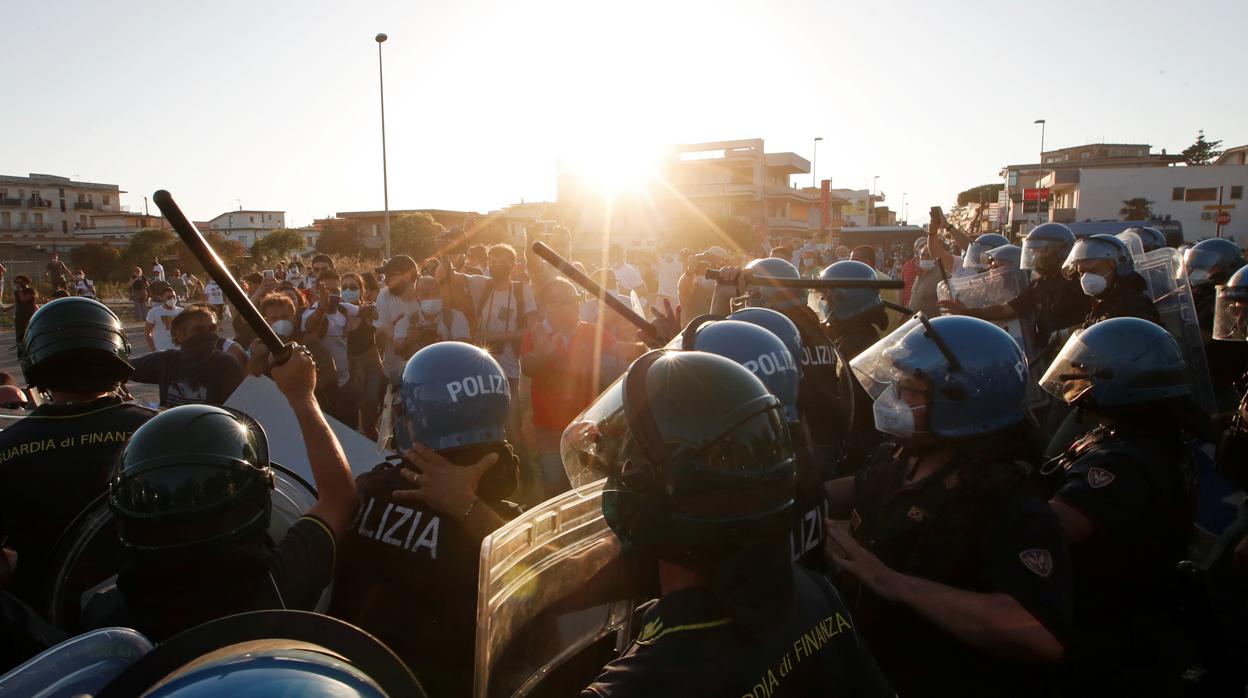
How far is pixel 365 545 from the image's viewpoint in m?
2.50

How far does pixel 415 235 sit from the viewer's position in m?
42.2

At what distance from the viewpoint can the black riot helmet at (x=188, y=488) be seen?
70.8 inches

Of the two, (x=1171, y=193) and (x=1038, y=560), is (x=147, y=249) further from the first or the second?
(x=1171, y=193)

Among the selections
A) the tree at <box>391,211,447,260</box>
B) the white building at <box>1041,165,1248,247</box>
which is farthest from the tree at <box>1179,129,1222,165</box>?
the tree at <box>391,211,447,260</box>

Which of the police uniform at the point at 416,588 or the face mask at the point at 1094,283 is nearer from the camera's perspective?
the police uniform at the point at 416,588

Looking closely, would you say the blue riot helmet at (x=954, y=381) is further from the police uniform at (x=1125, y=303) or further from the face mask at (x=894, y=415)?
the police uniform at (x=1125, y=303)

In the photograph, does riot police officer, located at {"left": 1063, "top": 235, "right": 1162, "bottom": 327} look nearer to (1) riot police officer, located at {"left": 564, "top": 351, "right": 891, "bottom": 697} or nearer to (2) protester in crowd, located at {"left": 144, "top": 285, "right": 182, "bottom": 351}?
(1) riot police officer, located at {"left": 564, "top": 351, "right": 891, "bottom": 697}

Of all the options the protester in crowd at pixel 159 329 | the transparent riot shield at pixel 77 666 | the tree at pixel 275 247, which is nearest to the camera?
the transparent riot shield at pixel 77 666

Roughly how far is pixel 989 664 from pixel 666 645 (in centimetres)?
127

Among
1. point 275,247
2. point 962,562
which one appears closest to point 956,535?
point 962,562

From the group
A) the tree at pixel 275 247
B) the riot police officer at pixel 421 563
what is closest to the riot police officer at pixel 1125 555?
the riot police officer at pixel 421 563

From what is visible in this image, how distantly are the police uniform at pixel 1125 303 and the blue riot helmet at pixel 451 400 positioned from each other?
Result: 428cm

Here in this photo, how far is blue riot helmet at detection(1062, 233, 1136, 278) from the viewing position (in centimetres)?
580

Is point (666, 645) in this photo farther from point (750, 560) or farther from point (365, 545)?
point (365, 545)
